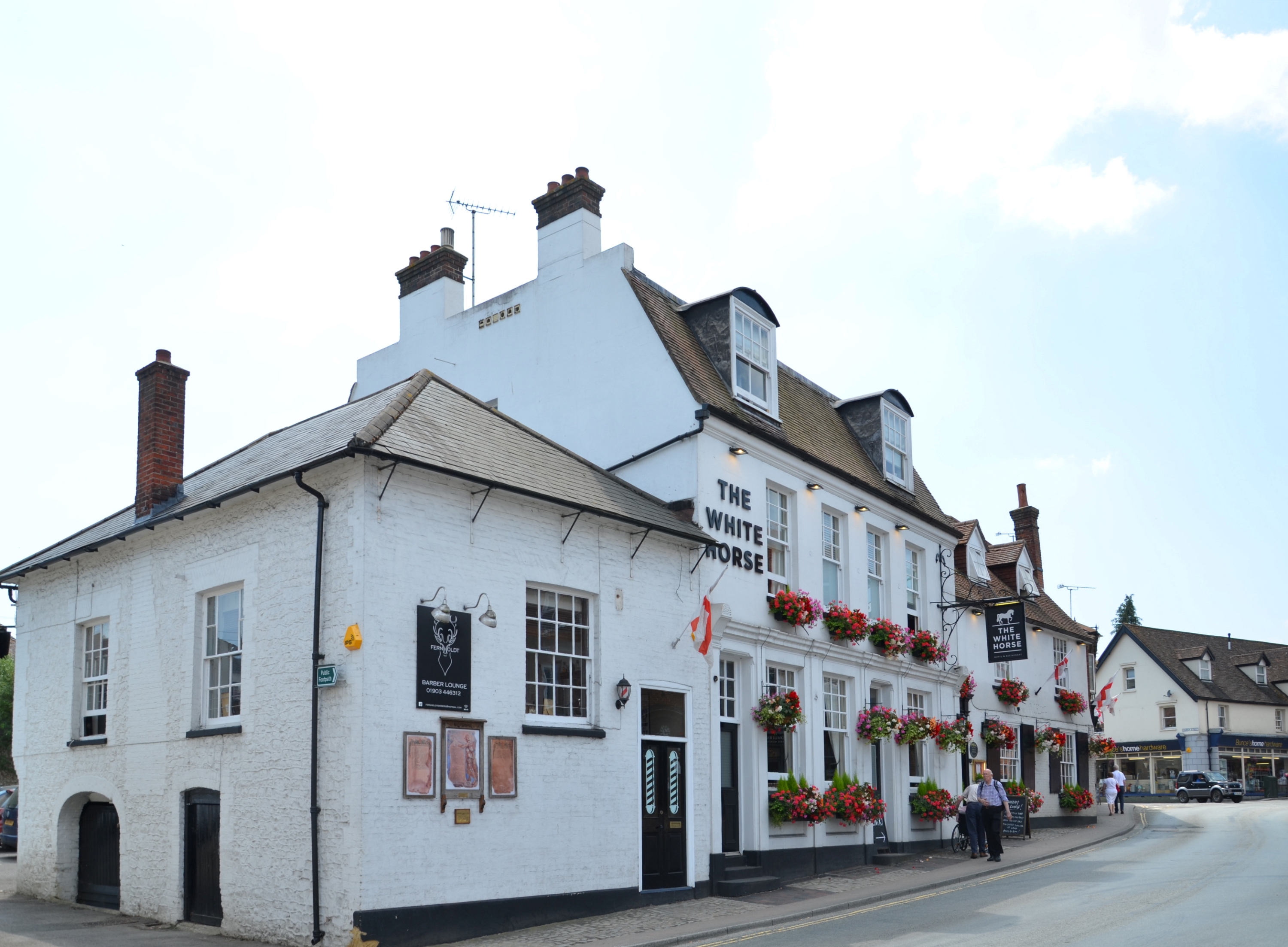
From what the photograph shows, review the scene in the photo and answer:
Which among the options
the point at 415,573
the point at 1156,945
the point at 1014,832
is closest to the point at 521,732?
the point at 415,573

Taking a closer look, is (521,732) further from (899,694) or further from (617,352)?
(899,694)

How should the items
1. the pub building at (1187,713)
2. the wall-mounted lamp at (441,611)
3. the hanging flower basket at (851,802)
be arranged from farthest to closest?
the pub building at (1187,713) → the hanging flower basket at (851,802) → the wall-mounted lamp at (441,611)

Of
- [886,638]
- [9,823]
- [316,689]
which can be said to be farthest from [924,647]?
[9,823]

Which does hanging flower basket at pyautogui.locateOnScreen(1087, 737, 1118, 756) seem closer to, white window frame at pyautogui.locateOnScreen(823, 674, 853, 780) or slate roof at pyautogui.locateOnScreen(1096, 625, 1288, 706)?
white window frame at pyautogui.locateOnScreen(823, 674, 853, 780)

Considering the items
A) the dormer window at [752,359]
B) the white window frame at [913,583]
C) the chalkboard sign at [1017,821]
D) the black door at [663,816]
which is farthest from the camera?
the chalkboard sign at [1017,821]

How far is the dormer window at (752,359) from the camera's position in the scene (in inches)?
802

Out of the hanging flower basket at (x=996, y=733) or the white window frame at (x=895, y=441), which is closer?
the white window frame at (x=895, y=441)

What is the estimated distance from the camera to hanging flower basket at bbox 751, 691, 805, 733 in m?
18.4

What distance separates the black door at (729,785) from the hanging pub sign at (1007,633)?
9.50 m

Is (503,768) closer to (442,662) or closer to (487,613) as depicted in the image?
(442,662)

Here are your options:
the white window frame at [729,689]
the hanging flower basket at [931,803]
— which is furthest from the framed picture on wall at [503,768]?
the hanging flower basket at [931,803]

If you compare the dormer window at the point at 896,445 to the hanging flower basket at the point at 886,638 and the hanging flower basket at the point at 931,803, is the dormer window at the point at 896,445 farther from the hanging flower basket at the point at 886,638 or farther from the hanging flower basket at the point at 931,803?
the hanging flower basket at the point at 931,803

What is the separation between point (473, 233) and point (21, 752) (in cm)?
1278

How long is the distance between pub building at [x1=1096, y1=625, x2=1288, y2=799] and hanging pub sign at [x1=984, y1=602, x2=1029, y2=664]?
115 feet
